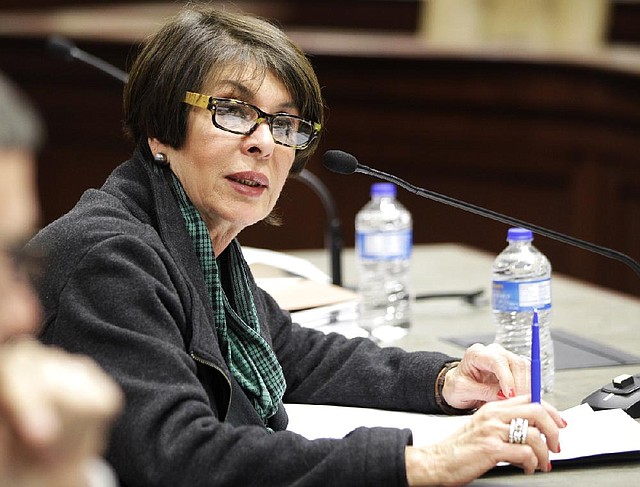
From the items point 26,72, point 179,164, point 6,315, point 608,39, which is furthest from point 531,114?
point 6,315

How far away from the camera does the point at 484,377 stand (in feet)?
5.65

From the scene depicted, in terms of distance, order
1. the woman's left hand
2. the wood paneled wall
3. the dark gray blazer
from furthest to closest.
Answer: the wood paneled wall < the woman's left hand < the dark gray blazer

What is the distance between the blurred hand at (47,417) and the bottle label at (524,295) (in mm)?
1344

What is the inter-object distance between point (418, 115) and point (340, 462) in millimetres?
3132

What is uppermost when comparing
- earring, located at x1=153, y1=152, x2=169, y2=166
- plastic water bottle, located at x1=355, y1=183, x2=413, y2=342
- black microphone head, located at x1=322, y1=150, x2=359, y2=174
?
earring, located at x1=153, y1=152, x2=169, y2=166

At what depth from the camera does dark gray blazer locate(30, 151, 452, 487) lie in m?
1.27

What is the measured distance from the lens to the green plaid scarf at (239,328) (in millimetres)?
1566

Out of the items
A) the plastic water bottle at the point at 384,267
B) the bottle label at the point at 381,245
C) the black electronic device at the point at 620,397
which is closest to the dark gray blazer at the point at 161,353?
the black electronic device at the point at 620,397

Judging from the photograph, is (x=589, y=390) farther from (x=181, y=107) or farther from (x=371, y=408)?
(x=181, y=107)

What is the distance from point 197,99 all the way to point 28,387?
38.5 inches

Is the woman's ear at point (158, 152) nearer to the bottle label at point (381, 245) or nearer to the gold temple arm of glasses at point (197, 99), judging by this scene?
the gold temple arm of glasses at point (197, 99)

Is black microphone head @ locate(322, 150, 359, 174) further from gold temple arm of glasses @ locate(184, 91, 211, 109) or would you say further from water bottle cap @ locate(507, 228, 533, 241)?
water bottle cap @ locate(507, 228, 533, 241)

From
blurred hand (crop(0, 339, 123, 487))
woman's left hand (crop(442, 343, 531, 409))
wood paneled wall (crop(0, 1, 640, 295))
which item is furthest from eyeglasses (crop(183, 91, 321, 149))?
wood paneled wall (crop(0, 1, 640, 295))

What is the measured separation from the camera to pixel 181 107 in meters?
1.62
